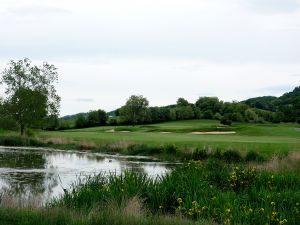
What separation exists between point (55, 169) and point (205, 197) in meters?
17.9

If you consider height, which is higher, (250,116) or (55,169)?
(250,116)

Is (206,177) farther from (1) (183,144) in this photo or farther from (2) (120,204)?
(1) (183,144)

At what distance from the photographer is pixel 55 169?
29547mm

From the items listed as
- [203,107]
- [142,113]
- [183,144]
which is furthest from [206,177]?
[203,107]

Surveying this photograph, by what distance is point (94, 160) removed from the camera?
35.6m

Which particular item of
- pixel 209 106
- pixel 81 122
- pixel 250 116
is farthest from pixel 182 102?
pixel 81 122

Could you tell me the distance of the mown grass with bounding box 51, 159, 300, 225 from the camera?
38.3 feet

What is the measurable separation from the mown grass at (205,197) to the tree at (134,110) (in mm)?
88199

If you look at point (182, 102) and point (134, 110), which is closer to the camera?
point (134, 110)

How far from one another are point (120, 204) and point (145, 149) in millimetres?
27698

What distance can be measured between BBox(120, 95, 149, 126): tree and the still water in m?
64.3

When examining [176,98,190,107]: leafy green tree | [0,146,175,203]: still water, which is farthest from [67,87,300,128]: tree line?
[0,146,175,203]: still water

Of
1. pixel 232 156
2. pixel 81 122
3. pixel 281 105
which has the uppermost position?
pixel 281 105

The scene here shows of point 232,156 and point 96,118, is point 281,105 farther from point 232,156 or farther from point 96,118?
point 232,156
